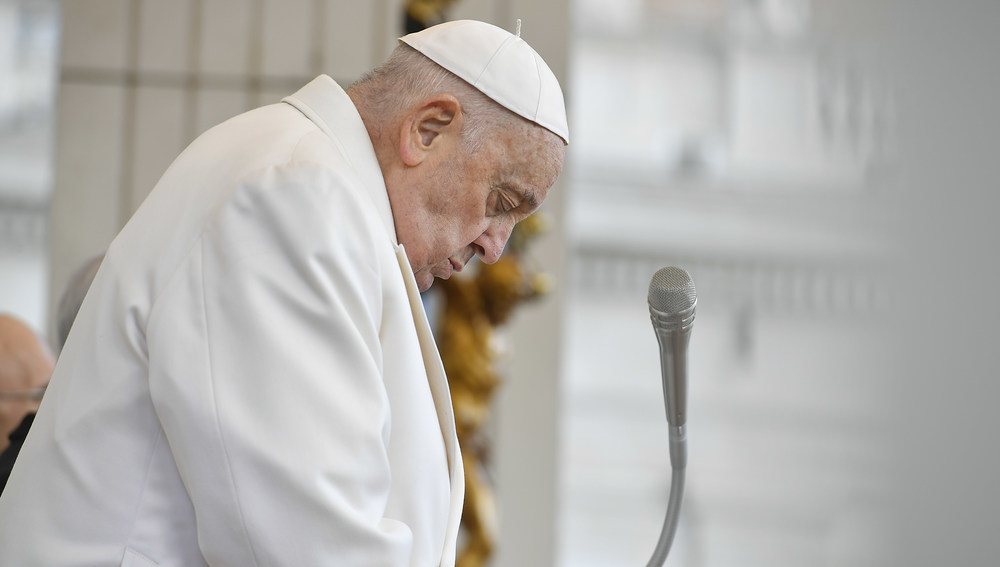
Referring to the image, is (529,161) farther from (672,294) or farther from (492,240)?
(672,294)

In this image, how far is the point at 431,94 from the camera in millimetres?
1450

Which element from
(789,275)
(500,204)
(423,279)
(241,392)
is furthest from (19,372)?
(789,275)

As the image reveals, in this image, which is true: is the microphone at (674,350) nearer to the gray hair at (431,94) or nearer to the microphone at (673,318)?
the microphone at (673,318)

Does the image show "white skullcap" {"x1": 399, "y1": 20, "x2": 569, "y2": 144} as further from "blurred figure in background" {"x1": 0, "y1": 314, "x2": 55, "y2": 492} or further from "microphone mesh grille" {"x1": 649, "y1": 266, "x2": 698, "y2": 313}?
"blurred figure in background" {"x1": 0, "y1": 314, "x2": 55, "y2": 492}

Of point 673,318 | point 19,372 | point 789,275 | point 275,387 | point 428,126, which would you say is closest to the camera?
point 275,387

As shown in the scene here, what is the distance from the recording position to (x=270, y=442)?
1095 mm

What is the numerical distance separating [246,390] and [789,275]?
18.8 ft

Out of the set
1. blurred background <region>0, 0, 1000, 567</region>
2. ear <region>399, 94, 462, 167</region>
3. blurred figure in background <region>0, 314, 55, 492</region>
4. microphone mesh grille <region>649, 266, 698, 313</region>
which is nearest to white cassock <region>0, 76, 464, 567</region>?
ear <region>399, 94, 462, 167</region>

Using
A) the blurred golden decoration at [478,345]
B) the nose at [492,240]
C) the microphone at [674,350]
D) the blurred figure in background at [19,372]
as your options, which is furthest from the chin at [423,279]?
the blurred golden decoration at [478,345]

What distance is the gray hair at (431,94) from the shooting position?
1437 mm

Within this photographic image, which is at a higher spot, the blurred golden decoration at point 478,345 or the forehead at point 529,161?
the forehead at point 529,161

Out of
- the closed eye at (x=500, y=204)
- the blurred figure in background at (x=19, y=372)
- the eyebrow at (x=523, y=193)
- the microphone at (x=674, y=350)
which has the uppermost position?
the eyebrow at (x=523, y=193)

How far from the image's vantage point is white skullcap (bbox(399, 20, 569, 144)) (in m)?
1.45

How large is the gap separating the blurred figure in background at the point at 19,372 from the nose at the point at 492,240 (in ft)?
4.03
